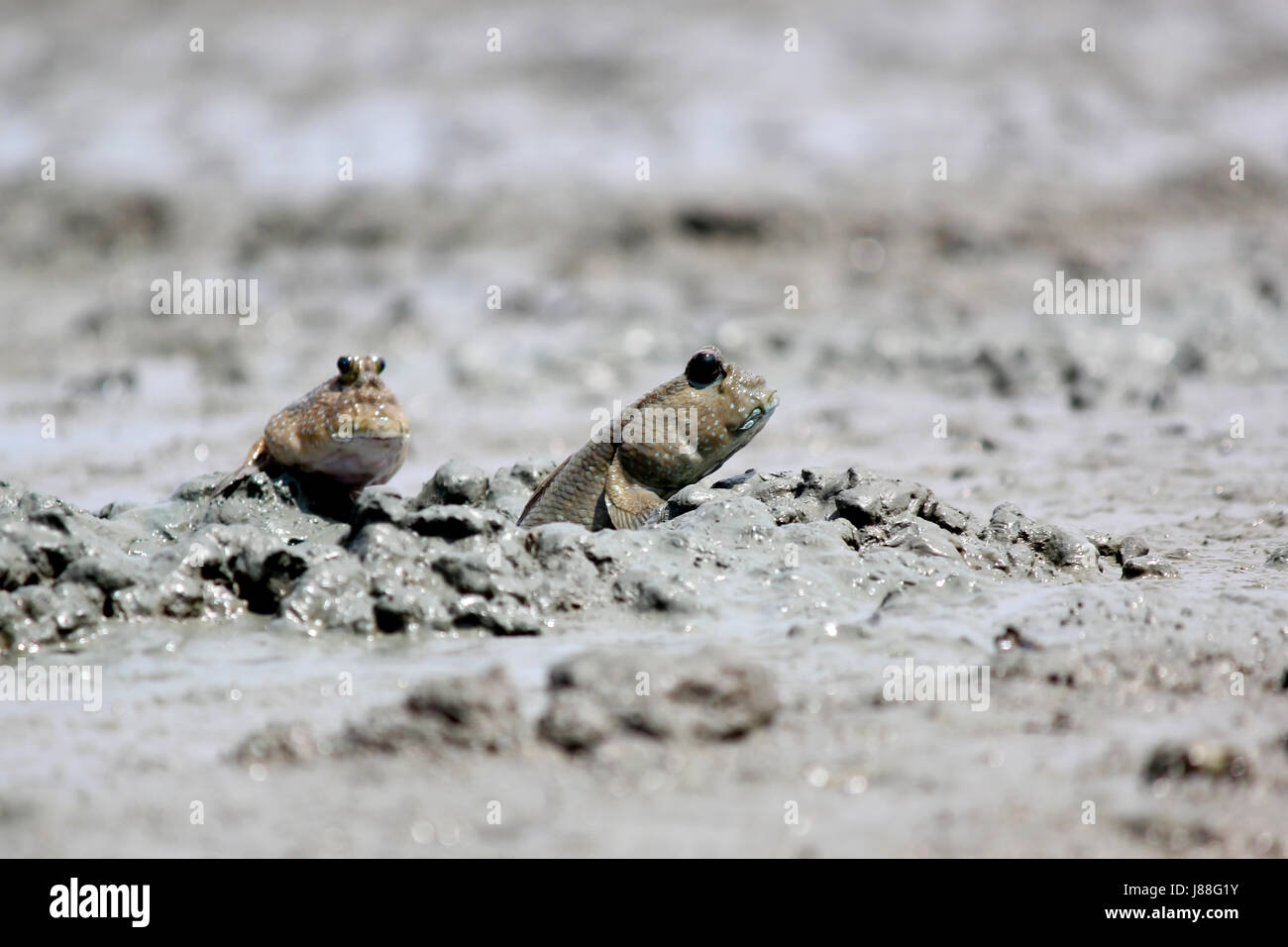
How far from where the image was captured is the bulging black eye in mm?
3555

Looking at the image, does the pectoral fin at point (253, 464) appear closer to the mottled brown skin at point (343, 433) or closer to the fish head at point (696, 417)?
the mottled brown skin at point (343, 433)

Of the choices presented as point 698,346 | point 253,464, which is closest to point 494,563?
point 253,464

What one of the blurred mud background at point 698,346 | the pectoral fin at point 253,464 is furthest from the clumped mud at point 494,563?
the pectoral fin at point 253,464

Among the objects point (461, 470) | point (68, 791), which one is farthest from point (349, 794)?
point (461, 470)

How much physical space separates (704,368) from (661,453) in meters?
0.26

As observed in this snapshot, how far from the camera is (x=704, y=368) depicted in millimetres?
3570

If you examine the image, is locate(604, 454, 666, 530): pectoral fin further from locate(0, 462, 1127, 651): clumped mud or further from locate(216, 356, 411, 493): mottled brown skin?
locate(216, 356, 411, 493): mottled brown skin

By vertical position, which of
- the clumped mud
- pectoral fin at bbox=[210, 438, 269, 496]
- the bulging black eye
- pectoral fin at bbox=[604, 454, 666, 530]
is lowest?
the clumped mud

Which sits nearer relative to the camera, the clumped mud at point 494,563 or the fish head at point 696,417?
the clumped mud at point 494,563

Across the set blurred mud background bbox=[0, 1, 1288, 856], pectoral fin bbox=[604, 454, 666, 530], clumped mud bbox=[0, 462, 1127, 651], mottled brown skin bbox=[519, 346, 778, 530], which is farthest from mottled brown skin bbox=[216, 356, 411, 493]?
blurred mud background bbox=[0, 1, 1288, 856]

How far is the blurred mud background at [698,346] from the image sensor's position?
2188 mm

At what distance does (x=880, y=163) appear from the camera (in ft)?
32.1

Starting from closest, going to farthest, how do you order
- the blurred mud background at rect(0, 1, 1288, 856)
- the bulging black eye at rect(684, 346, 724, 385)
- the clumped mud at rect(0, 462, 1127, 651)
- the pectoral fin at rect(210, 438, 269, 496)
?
the blurred mud background at rect(0, 1, 1288, 856) → the clumped mud at rect(0, 462, 1127, 651) → the bulging black eye at rect(684, 346, 724, 385) → the pectoral fin at rect(210, 438, 269, 496)

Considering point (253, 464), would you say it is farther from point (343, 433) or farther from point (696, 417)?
point (696, 417)
